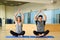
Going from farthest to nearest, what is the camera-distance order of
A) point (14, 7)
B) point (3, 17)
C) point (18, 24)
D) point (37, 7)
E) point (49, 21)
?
point (3, 17) < point (14, 7) < point (37, 7) < point (49, 21) < point (18, 24)

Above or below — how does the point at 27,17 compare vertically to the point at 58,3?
below

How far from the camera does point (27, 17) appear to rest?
632 inches

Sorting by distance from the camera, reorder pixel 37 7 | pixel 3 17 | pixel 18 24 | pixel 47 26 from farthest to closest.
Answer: pixel 3 17 → pixel 37 7 → pixel 47 26 → pixel 18 24

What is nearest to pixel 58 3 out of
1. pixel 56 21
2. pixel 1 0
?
pixel 56 21

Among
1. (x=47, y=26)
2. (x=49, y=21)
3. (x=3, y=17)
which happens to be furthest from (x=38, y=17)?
(x=3, y=17)

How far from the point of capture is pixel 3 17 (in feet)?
64.8

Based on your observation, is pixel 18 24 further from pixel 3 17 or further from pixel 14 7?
pixel 3 17

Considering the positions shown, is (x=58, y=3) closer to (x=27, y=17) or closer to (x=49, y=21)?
(x=49, y=21)

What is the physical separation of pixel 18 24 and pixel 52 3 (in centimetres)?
833

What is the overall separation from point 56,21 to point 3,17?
25.1 ft

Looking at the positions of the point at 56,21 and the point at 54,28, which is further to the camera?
the point at 56,21

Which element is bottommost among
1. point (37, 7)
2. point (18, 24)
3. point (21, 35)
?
point (21, 35)

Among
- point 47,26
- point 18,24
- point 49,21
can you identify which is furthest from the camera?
point 49,21

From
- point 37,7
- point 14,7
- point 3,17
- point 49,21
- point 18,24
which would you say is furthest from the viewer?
point 3,17
